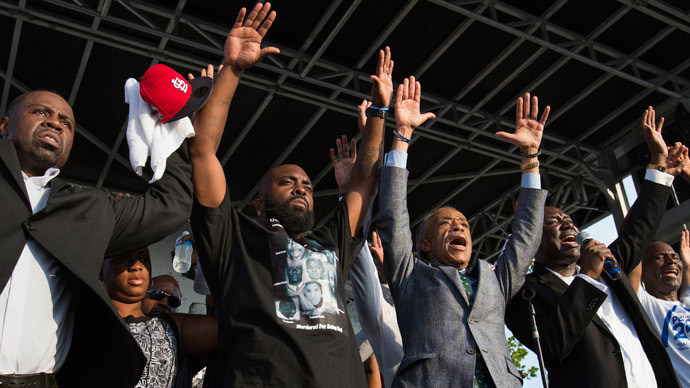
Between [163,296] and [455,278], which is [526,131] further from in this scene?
[163,296]

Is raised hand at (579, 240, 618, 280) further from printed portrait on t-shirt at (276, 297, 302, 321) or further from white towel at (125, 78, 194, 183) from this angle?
white towel at (125, 78, 194, 183)

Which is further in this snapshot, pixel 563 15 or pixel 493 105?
pixel 493 105

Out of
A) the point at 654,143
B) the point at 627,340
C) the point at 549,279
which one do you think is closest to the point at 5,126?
the point at 549,279

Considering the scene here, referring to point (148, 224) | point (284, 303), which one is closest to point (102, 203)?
point (148, 224)

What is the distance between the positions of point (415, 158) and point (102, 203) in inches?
340

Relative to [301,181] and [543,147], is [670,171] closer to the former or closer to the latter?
[301,181]

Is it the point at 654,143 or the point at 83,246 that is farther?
the point at 654,143

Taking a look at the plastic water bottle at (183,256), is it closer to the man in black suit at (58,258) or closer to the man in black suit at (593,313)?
the man in black suit at (58,258)

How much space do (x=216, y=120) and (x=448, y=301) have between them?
1.27m

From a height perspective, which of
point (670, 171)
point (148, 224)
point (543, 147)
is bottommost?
point (148, 224)

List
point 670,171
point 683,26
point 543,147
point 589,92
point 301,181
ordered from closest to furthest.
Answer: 1. point 301,181
2. point 670,171
3. point 683,26
4. point 589,92
5. point 543,147

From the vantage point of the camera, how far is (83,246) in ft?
7.09

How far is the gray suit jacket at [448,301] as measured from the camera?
9.16 feet

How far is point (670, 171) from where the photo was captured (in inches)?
168
